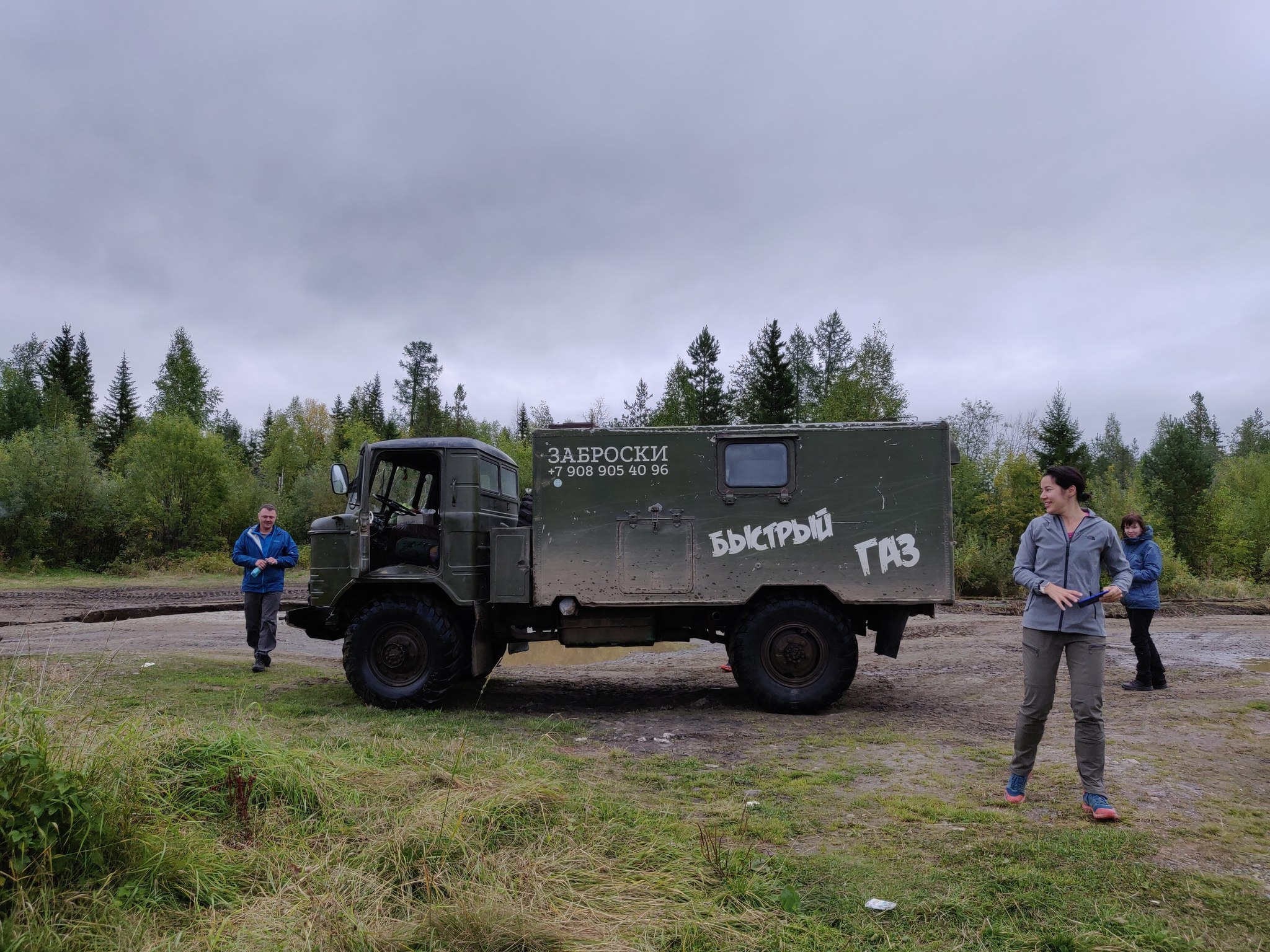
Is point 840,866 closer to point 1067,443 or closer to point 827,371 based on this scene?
point 1067,443

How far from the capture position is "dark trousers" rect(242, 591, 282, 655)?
9.26 metres

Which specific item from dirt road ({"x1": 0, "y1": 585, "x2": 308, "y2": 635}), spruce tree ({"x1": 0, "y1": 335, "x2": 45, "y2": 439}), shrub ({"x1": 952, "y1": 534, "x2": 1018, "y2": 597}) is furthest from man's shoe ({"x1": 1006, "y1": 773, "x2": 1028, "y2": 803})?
spruce tree ({"x1": 0, "y1": 335, "x2": 45, "y2": 439})

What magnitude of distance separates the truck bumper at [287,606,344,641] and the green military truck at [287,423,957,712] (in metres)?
0.06

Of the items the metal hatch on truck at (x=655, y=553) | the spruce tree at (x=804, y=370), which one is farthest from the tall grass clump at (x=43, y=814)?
the spruce tree at (x=804, y=370)

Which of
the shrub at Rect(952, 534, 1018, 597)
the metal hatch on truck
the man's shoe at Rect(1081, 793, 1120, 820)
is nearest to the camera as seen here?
Result: the man's shoe at Rect(1081, 793, 1120, 820)

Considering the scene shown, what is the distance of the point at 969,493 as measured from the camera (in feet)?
99.4

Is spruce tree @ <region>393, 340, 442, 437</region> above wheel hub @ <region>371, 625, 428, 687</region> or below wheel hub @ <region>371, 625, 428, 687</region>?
above

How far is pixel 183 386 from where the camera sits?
165 ft

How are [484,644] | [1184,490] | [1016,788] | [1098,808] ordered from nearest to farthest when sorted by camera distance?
[1098,808] < [1016,788] < [484,644] < [1184,490]

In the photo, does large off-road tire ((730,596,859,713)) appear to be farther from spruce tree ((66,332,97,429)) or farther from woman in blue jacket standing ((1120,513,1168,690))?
spruce tree ((66,332,97,429))

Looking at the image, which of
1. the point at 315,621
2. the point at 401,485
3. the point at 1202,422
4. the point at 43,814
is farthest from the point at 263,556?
the point at 1202,422

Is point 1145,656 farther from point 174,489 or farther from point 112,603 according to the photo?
point 174,489

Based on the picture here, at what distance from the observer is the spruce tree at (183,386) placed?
49.4 meters

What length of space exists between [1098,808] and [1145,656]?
4974mm
